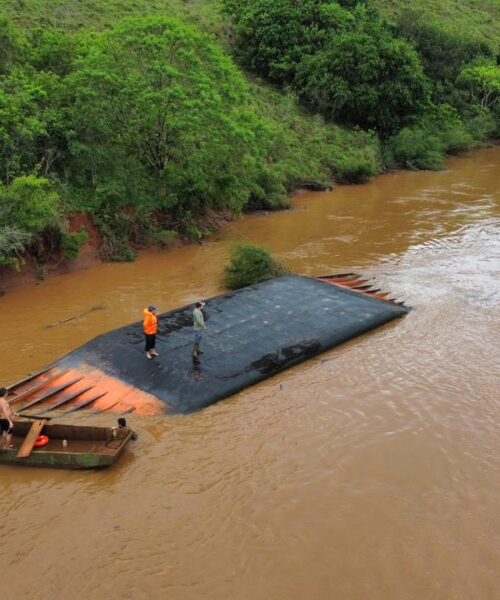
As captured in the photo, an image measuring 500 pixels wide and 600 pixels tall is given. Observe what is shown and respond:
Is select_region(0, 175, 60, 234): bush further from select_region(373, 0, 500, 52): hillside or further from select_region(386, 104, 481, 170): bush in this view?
select_region(373, 0, 500, 52): hillside

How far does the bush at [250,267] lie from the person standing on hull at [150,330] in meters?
6.07

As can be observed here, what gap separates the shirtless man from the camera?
379 inches

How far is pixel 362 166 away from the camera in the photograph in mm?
33531

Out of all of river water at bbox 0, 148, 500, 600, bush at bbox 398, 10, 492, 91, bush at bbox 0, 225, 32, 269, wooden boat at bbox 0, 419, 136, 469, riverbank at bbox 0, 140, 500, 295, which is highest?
bush at bbox 398, 10, 492, 91

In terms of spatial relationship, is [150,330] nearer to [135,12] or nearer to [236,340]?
[236,340]

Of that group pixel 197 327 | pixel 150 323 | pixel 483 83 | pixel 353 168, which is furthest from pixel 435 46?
pixel 150 323

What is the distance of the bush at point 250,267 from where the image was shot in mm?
17859

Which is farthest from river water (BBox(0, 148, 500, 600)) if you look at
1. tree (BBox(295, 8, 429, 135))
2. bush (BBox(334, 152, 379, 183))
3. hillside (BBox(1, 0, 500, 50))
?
hillside (BBox(1, 0, 500, 50))

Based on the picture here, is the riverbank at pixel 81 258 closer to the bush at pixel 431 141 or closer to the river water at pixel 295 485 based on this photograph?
the river water at pixel 295 485

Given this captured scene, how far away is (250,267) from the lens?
17859 millimetres

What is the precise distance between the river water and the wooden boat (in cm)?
22

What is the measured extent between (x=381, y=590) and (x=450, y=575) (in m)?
0.99

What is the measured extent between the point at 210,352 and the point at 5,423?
14.8 ft

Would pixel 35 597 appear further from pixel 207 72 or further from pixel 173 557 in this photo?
pixel 207 72
